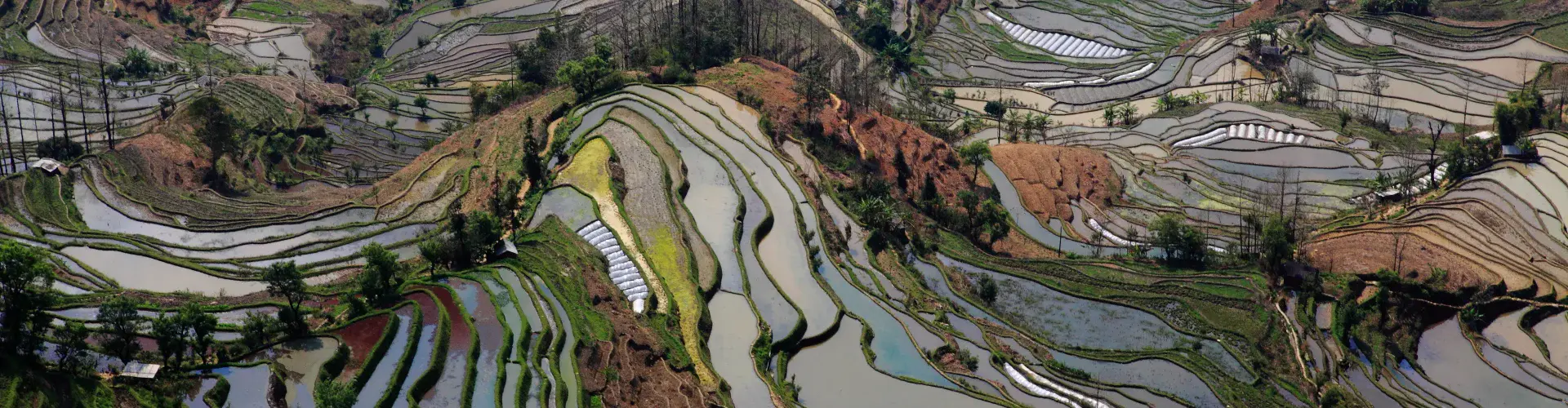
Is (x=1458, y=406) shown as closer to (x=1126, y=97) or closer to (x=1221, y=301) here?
(x=1221, y=301)

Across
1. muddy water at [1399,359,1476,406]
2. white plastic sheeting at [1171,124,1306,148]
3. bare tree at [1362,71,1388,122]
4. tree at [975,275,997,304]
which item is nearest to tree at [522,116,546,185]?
tree at [975,275,997,304]

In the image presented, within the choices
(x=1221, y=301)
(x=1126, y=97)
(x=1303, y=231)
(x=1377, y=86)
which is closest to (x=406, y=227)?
(x=1221, y=301)

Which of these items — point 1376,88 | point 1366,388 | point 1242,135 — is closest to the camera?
point 1366,388

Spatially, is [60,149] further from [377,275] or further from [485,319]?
[485,319]

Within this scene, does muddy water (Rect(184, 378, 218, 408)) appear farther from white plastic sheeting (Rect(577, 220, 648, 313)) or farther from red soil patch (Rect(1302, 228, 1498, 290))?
red soil patch (Rect(1302, 228, 1498, 290))

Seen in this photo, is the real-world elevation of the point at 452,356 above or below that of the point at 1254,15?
below

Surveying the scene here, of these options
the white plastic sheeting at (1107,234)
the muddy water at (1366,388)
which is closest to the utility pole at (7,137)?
the white plastic sheeting at (1107,234)

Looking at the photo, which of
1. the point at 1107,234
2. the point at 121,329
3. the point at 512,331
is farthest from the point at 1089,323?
the point at 121,329

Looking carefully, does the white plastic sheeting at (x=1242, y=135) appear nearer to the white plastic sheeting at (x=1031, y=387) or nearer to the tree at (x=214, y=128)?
the white plastic sheeting at (x=1031, y=387)
